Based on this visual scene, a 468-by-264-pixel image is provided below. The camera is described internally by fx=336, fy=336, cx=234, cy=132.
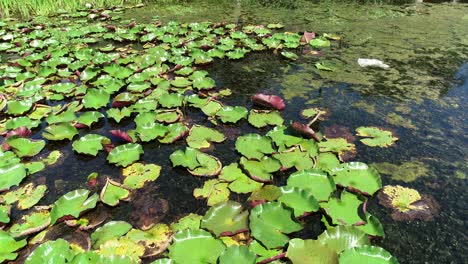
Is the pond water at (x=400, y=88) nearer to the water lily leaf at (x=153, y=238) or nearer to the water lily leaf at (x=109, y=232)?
the water lily leaf at (x=153, y=238)

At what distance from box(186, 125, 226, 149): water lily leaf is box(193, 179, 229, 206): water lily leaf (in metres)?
0.51

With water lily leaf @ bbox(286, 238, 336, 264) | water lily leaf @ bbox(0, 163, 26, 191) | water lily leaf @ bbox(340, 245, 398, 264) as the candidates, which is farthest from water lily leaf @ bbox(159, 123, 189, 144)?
water lily leaf @ bbox(340, 245, 398, 264)

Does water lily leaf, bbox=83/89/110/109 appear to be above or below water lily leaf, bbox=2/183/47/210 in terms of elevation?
above

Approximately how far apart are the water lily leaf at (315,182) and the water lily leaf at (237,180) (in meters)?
0.26

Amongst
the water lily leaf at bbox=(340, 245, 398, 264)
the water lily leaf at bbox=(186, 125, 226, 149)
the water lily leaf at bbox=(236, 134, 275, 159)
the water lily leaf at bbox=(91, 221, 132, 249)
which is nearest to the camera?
the water lily leaf at bbox=(340, 245, 398, 264)

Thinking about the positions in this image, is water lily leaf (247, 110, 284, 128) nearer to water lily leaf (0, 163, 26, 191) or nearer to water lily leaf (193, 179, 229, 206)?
water lily leaf (193, 179, 229, 206)

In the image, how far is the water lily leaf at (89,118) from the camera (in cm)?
323

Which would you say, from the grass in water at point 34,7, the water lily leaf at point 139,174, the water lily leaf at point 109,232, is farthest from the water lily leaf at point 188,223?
the grass in water at point 34,7

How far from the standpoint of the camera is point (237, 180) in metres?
2.48

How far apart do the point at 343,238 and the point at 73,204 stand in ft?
5.64

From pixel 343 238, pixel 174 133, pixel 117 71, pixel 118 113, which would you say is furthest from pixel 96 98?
pixel 343 238

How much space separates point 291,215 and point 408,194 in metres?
0.90

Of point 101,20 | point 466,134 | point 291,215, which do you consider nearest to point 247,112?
point 291,215

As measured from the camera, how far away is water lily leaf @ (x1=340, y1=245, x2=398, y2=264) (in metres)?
1.71
